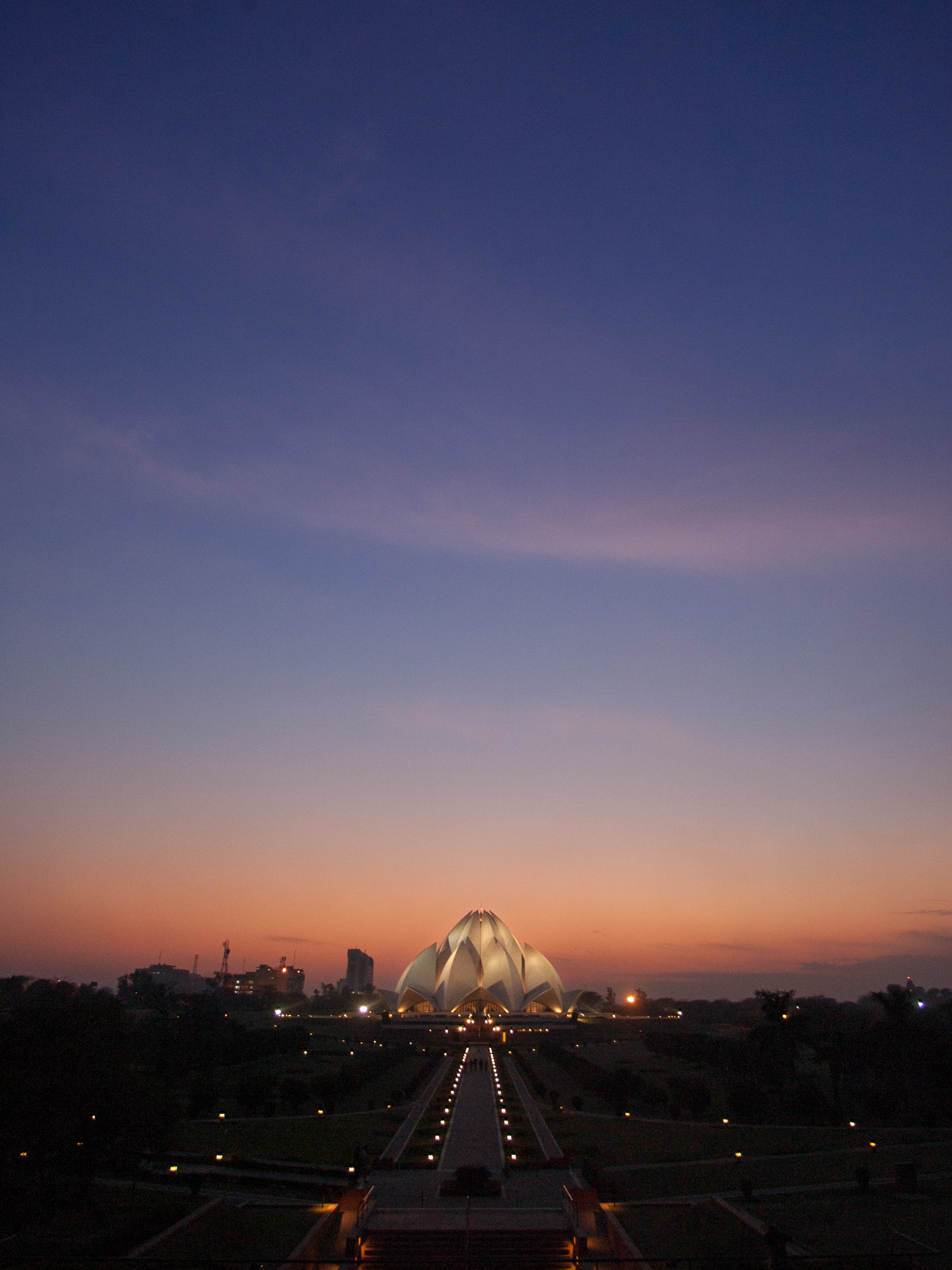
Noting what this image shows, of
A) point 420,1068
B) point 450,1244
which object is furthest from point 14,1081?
point 420,1068

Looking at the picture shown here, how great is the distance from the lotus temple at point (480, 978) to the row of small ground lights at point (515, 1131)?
40345mm

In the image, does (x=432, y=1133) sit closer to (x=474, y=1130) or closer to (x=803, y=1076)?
(x=474, y=1130)

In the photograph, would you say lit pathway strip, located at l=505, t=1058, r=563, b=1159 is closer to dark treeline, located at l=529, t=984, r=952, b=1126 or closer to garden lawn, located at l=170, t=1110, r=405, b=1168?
dark treeline, located at l=529, t=984, r=952, b=1126

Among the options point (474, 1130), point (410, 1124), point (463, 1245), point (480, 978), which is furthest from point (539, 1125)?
point (480, 978)

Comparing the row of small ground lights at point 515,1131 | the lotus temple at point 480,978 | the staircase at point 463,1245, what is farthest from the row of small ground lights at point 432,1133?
the lotus temple at point 480,978

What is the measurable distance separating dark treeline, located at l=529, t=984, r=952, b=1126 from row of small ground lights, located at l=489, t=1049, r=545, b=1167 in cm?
158

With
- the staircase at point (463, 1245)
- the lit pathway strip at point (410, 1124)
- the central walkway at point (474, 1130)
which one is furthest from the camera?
the lit pathway strip at point (410, 1124)

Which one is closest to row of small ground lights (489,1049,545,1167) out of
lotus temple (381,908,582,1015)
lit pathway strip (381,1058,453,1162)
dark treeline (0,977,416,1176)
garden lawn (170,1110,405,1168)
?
lit pathway strip (381,1058,453,1162)

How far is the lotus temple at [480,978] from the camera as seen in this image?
240ft

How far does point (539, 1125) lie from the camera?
25.5 m

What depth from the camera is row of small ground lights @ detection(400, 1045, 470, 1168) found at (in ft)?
67.8

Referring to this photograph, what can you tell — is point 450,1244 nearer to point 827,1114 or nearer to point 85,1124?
point 85,1124

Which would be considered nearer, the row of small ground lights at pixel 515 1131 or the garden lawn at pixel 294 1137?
the row of small ground lights at pixel 515 1131

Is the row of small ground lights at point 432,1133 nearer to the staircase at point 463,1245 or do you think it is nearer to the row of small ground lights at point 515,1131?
the row of small ground lights at point 515,1131
